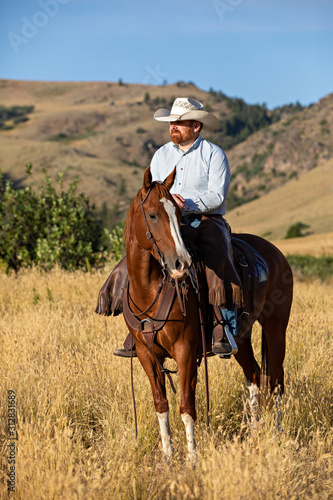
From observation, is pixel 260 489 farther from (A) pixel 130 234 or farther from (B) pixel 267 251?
(B) pixel 267 251

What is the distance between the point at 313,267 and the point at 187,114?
17202 mm

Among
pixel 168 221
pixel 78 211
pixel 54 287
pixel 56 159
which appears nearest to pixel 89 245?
pixel 78 211

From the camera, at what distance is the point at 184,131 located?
16.5 feet

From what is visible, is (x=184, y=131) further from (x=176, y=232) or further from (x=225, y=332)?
(x=225, y=332)

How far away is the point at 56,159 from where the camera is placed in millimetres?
121938

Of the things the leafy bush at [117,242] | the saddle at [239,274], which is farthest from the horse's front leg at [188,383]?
the leafy bush at [117,242]

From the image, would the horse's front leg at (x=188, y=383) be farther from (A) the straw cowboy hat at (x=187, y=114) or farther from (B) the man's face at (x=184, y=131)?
(A) the straw cowboy hat at (x=187, y=114)

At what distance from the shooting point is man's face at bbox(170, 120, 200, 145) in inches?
198

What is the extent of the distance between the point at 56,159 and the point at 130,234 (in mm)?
121466

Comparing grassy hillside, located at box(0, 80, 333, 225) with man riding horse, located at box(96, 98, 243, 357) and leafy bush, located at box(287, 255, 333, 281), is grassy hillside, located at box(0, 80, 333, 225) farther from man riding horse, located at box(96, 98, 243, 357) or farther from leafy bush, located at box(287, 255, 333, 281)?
man riding horse, located at box(96, 98, 243, 357)

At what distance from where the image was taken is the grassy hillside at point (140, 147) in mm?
118812

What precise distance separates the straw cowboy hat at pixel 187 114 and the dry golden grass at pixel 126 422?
104 inches

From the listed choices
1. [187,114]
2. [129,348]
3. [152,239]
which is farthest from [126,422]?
[187,114]

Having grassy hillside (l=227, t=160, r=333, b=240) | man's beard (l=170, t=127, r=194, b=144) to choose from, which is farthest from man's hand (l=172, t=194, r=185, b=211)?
grassy hillside (l=227, t=160, r=333, b=240)
